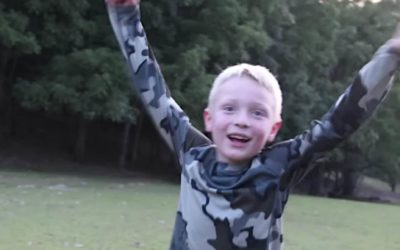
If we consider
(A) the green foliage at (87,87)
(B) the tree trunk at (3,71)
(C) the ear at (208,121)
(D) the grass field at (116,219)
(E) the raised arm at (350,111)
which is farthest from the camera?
(B) the tree trunk at (3,71)

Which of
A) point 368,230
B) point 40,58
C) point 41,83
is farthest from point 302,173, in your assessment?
point 40,58

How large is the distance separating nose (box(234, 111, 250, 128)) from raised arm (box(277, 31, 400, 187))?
15cm

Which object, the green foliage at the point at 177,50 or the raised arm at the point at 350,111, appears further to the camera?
the green foliage at the point at 177,50

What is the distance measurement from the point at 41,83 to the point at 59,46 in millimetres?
1211

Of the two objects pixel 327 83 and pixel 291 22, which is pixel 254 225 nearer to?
pixel 291 22

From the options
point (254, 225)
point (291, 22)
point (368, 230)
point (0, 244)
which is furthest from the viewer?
point (291, 22)

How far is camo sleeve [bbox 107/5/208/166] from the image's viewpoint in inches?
96.2

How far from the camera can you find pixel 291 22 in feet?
83.0

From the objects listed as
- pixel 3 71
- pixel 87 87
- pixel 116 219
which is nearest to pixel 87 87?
pixel 87 87

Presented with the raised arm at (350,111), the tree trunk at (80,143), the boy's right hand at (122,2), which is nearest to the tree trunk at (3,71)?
the tree trunk at (80,143)

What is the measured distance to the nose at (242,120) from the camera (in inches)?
85.0

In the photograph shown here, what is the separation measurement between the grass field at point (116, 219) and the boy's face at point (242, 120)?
628 centimetres

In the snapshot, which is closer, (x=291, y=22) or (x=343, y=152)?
(x=291, y=22)

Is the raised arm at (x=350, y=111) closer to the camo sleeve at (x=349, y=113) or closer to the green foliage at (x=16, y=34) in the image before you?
the camo sleeve at (x=349, y=113)
